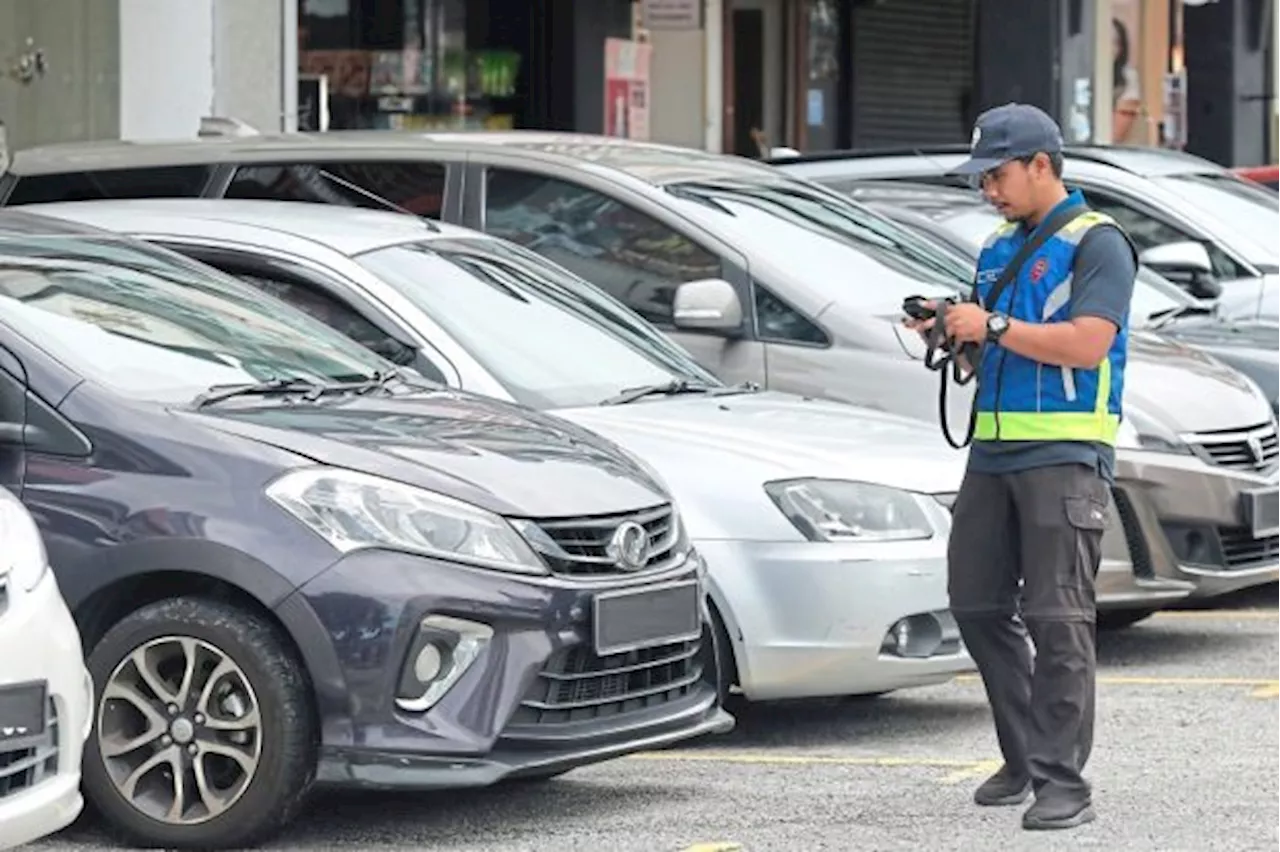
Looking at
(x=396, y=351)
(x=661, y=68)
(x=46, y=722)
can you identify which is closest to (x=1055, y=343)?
(x=396, y=351)

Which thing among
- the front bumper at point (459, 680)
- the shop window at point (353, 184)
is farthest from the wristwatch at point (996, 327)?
the shop window at point (353, 184)

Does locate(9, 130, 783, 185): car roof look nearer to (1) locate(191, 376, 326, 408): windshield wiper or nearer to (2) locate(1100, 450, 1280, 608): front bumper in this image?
(2) locate(1100, 450, 1280, 608): front bumper

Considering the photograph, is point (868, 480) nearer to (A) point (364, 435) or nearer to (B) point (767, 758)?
(B) point (767, 758)

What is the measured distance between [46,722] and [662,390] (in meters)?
3.33

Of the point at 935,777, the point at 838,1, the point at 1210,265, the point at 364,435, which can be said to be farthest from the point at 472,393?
the point at 838,1

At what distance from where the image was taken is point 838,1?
78.7ft

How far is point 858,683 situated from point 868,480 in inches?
22.6

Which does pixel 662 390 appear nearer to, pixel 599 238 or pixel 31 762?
pixel 599 238

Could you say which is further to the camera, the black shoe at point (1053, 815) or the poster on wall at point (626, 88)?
the poster on wall at point (626, 88)

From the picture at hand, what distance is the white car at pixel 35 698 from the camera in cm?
618

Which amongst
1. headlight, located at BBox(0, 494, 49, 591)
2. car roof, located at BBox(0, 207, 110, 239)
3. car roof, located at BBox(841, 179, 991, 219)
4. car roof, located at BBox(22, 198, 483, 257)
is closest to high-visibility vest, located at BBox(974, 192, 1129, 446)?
car roof, located at BBox(22, 198, 483, 257)

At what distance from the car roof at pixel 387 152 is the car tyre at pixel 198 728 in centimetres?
388

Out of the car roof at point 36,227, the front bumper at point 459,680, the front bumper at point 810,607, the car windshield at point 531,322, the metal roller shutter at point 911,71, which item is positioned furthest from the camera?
the metal roller shutter at point 911,71

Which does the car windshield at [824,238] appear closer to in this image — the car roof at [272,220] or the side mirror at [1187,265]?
the car roof at [272,220]
